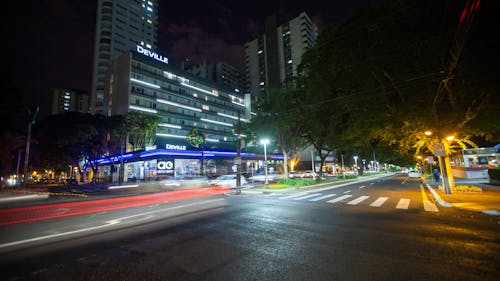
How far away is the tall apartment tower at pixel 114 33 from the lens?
85375mm

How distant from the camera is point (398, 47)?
536 inches

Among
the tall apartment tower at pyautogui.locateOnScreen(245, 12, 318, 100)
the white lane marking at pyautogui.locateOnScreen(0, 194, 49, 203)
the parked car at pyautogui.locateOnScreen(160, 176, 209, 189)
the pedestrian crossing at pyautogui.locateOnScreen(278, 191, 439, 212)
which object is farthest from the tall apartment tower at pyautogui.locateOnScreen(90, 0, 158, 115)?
the pedestrian crossing at pyautogui.locateOnScreen(278, 191, 439, 212)

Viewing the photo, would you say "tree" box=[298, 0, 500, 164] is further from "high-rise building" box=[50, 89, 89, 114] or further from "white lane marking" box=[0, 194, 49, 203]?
"high-rise building" box=[50, 89, 89, 114]

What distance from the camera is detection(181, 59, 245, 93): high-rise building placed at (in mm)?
124481

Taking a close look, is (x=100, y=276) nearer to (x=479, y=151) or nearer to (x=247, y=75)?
(x=479, y=151)

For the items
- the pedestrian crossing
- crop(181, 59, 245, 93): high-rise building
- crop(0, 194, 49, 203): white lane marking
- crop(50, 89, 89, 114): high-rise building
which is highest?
crop(181, 59, 245, 93): high-rise building

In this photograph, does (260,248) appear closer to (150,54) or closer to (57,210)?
(57,210)

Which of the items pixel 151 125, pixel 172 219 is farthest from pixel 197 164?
pixel 172 219

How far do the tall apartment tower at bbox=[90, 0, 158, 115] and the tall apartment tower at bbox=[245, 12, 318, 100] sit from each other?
184 feet

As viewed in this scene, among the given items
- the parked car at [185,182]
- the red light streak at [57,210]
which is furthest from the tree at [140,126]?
the red light streak at [57,210]

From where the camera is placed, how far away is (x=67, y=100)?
5374 inches

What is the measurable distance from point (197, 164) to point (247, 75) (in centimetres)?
9228

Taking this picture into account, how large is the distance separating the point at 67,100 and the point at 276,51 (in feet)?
435

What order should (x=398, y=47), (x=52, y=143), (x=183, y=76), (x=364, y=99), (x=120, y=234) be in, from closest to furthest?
(x=120, y=234) → (x=398, y=47) → (x=364, y=99) → (x=52, y=143) → (x=183, y=76)
